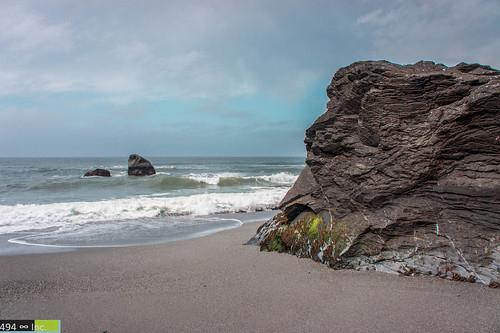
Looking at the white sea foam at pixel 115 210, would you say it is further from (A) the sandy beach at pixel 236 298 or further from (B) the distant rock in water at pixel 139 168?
(B) the distant rock in water at pixel 139 168

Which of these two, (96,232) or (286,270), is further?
(96,232)

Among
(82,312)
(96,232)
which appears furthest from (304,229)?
(96,232)

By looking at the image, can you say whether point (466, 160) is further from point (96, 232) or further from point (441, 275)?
point (96, 232)

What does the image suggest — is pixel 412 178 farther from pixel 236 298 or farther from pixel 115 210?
pixel 115 210

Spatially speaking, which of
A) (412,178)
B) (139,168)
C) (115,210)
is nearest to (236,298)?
(412,178)

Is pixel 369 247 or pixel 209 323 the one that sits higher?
pixel 369 247

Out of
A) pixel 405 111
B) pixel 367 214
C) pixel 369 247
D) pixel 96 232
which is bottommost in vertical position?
pixel 96 232

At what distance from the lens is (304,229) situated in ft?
22.3

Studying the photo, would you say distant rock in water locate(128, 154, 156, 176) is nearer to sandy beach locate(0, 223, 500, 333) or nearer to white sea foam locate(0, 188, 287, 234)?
white sea foam locate(0, 188, 287, 234)

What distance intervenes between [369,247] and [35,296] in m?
4.79

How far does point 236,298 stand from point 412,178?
3.17m

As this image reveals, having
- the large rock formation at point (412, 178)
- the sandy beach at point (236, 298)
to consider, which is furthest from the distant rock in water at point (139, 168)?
the large rock formation at point (412, 178)

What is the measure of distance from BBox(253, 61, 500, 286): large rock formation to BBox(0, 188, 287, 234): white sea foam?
7.88 metres

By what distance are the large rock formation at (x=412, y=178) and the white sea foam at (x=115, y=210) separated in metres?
7.88
